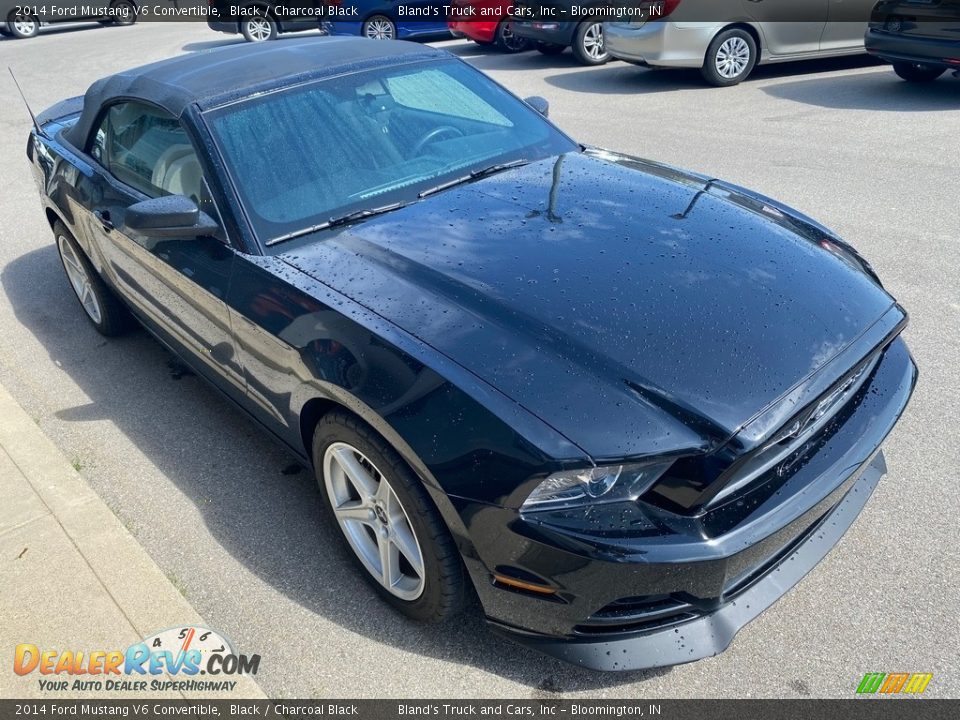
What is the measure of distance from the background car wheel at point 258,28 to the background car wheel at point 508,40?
543 centimetres

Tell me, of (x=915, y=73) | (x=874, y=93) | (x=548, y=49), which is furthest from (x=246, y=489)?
(x=548, y=49)

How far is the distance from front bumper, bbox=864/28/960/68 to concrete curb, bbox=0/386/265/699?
8293 millimetres

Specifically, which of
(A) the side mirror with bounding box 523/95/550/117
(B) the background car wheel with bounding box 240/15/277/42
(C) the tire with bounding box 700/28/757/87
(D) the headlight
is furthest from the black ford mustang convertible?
(B) the background car wheel with bounding box 240/15/277/42

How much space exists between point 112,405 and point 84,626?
1.62 metres

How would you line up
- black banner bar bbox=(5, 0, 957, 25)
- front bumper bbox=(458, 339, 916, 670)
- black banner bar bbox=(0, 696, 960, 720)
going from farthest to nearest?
1. black banner bar bbox=(5, 0, 957, 25)
2. black banner bar bbox=(0, 696, 960, 720)
3. front bumper bbox=(458, 339, 916, 670)

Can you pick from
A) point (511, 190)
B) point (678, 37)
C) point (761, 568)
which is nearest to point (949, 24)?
point (678, 37)

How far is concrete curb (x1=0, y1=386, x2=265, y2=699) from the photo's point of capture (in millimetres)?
2635

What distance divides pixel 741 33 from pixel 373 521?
8.59m

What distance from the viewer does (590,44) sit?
11.3 meters

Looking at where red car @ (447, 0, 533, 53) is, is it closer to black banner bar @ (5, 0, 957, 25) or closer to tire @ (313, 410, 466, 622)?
black banner bar @ (5, 0, 957, 25)

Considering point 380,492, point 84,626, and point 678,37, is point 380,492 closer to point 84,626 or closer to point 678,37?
point 84,626

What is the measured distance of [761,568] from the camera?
229 cm

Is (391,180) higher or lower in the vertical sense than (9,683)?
higher

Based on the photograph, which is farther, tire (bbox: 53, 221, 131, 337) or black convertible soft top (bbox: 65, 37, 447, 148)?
tire (bbox: 53, 221, 131, 337)
